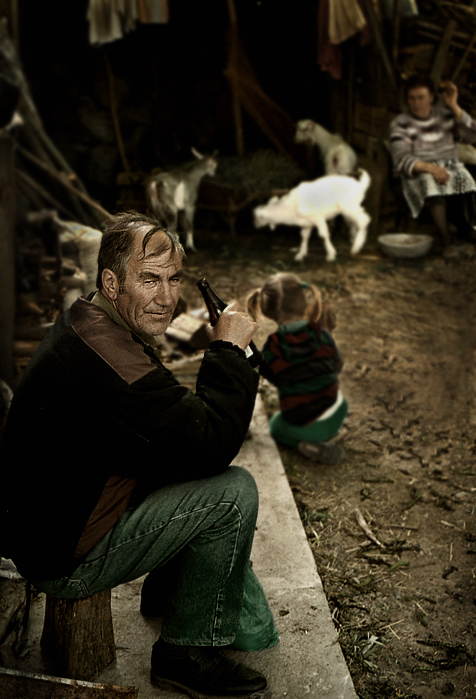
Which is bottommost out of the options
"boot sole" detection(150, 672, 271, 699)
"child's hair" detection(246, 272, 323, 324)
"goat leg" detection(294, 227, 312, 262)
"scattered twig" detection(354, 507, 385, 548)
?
"goat leg" detection(294, 227, 312, 262)

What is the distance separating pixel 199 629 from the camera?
215cm

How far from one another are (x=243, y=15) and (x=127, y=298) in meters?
8.53

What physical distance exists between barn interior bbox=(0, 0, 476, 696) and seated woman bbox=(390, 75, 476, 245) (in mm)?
483

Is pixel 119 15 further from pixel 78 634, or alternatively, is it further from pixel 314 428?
pixel 78 634

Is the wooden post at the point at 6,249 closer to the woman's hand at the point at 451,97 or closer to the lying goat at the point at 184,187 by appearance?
the lying goat at the point at 184,187

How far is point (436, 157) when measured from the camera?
4.68 metres

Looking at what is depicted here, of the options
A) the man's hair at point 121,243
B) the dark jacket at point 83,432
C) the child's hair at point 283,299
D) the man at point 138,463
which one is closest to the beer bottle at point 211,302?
the man at point 138,463

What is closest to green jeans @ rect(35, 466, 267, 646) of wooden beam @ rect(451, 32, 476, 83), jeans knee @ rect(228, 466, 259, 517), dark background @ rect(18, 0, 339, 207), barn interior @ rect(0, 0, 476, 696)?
jeans knee @ rect(228, 466, 259, 517)

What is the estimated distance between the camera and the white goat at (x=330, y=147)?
8117 millimetres

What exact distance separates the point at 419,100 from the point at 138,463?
534 cm

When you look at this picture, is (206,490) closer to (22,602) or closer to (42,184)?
(22,602)

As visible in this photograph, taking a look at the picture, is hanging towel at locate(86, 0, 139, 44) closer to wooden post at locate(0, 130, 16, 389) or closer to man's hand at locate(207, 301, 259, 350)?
wooden post at locate(0, 130, 16, 389)

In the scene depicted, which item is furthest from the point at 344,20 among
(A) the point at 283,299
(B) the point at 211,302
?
(B) the point at 211,302

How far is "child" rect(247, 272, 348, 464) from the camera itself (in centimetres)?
375
